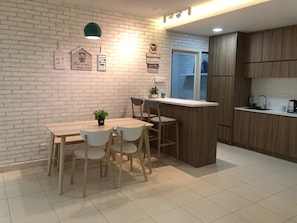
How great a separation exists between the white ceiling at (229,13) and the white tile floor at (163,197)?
251 cm

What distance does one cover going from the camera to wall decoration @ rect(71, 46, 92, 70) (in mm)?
4109

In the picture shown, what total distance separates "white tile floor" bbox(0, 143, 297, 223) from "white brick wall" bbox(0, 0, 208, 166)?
2.43 feet

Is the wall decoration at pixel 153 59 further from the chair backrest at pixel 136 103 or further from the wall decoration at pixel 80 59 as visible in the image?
the wall decoration at pixel 80 59

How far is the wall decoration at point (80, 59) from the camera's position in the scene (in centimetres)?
411

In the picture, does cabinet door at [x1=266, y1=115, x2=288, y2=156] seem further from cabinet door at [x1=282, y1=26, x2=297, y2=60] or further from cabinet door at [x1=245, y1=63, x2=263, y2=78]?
cabinet door at [x1=282, y1=26, x2=297, y2=60]

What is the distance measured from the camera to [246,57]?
523 centimetres

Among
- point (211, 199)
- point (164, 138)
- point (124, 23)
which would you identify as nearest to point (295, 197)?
point (211, 199)

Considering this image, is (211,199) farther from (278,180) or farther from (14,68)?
(14,68)

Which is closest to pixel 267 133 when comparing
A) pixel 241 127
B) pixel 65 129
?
pixel 241 127

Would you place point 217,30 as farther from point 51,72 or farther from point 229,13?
point 51,72

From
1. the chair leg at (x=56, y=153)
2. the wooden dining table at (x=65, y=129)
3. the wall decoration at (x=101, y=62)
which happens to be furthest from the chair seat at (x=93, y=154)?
the wall decoration at (x=101, y=62)

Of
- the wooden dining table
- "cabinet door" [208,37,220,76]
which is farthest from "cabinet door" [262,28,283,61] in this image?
the wooden dining table

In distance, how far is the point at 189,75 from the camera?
6.43 meters

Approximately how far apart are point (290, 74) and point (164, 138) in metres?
2.66
